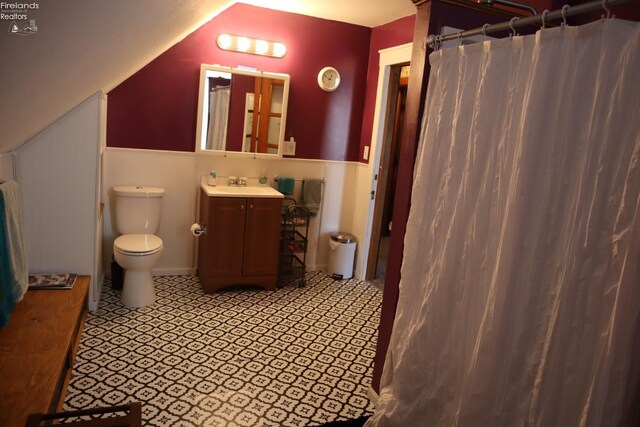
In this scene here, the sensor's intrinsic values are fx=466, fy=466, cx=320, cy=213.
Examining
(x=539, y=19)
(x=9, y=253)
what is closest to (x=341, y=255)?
(x=9, y=253)

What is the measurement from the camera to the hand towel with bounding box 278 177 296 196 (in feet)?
13.8

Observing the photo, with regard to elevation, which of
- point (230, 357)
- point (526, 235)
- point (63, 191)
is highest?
point (526, 235)

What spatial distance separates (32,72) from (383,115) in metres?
3.20

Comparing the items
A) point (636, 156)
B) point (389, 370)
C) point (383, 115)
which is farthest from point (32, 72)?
point (383, 115)

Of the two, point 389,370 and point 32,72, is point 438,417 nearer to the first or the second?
point 389,370

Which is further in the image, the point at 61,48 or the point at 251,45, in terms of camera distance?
the point at 251,45

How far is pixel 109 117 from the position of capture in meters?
3.68

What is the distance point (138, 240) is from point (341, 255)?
5.92 ft

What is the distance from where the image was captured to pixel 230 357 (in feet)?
9.22

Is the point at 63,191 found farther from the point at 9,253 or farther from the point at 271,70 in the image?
the point at 271,70

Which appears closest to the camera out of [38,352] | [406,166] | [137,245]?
[38,352]

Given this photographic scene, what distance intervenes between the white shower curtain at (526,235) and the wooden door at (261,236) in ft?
6.36

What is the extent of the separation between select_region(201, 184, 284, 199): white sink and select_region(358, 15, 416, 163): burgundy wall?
103 centimetres

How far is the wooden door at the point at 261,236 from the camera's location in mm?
3767
